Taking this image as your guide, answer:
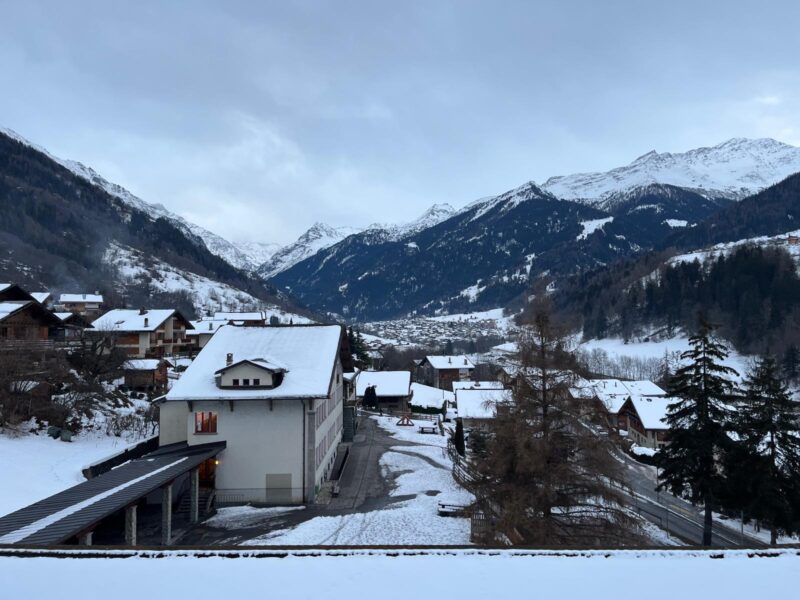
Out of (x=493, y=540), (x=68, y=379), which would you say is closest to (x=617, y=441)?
(x=493, y=540)

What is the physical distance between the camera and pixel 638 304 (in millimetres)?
179750

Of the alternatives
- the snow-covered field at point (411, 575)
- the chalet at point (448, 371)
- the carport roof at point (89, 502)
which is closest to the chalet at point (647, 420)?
the chalet at point (448, 371)

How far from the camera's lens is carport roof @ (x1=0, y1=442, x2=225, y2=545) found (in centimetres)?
1144

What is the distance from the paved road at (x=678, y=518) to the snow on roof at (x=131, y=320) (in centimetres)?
6363

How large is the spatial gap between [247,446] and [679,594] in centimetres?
2226

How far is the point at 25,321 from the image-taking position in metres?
46.1

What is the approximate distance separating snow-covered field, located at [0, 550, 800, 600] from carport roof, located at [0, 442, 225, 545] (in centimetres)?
347

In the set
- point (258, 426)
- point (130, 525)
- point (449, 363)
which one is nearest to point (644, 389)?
point (449, 363)

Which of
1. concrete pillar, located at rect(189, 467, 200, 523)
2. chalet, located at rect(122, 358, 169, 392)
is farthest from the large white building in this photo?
chalet, located at rect(122, 358, 169, 392)

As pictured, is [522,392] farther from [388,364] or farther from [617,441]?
[388,364]

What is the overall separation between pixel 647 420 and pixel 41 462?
60.9 meters

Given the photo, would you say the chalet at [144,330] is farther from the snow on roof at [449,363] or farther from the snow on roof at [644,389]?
the snow on roof at [644,389]

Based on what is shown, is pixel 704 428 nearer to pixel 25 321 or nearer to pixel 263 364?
pixel 263 364

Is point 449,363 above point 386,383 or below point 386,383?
above
